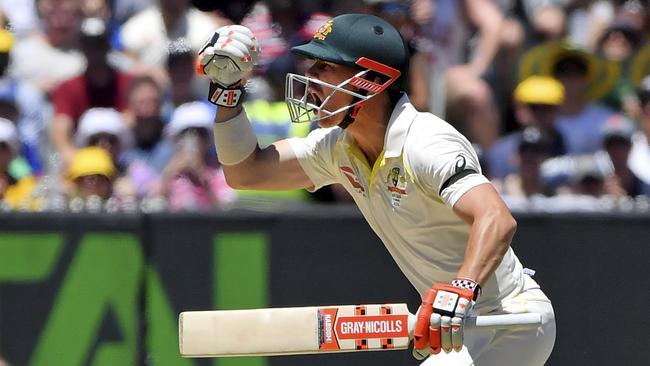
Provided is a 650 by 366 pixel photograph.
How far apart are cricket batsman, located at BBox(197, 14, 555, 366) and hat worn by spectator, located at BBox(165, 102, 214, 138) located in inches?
115

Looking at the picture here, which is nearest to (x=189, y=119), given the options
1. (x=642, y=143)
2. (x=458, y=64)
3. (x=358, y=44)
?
(x=458, y=64)

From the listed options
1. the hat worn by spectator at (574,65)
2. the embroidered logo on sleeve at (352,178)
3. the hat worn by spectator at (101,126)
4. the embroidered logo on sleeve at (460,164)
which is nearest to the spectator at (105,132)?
the hat worn by spectator at (101,126)

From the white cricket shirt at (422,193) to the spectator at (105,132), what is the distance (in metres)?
3.28

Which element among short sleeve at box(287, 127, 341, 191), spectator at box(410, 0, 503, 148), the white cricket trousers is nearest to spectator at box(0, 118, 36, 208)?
spectator at box(410, 0, 503, 148)

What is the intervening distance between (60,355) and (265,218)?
1210mm

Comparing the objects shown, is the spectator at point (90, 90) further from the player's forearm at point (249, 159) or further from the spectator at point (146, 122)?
the player's forearm at point (249, 159)

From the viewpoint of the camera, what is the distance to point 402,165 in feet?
13.5

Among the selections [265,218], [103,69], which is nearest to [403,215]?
[265,218]

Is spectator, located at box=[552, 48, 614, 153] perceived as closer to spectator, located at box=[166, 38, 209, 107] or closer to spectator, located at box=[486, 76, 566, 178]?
spectator, located at box=[486, 76, 566, 178]

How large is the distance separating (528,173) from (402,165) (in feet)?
10.8

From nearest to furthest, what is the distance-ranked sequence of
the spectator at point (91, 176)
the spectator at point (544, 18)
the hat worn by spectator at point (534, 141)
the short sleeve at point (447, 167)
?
the short sleeve at point (447, 167), the spectator at point (91, 176), the hat worn by spectator at point (534, 141), the spectator at point (544, 18)

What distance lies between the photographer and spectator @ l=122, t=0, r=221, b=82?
26.9ft

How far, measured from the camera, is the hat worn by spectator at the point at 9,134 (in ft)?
24.0

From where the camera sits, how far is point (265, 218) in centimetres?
609
